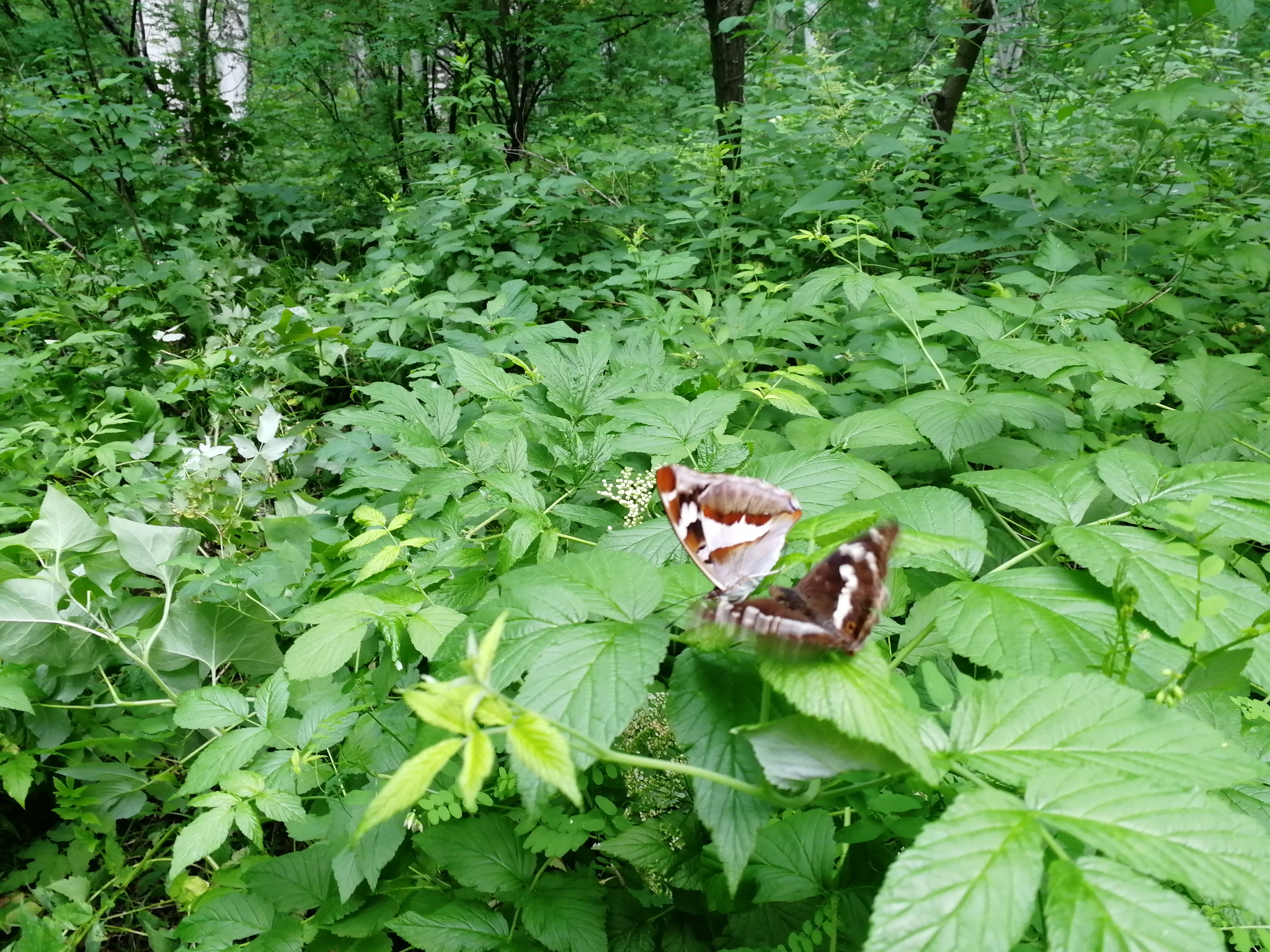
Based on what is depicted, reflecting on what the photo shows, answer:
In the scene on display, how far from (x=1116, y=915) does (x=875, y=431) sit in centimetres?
106

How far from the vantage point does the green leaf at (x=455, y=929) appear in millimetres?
1088

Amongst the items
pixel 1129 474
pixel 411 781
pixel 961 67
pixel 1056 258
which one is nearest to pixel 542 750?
pixel 411 781

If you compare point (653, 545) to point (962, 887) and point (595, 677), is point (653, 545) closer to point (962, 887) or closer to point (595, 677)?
point (595, 677)

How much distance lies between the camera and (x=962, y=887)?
1.82 ft

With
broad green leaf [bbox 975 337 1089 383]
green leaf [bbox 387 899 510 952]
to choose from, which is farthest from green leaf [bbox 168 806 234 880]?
broad green leaf [bbox 975 337 1089 383]

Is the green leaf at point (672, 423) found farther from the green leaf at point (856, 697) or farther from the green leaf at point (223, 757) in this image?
the green leaf at point (223, 757)

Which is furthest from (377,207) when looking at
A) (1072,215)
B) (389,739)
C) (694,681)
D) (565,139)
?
(694,681)

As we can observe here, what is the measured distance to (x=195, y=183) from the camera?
5.34 m

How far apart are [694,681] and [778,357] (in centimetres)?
205

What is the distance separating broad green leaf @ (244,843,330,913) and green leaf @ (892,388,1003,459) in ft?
5.06

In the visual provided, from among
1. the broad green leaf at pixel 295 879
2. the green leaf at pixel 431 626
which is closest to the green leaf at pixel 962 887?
the green leaf at pixel 431 626

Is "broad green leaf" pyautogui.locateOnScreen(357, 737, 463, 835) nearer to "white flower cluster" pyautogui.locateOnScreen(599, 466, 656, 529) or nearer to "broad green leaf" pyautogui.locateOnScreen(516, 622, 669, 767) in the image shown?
"broad green leaf" pyautogui.locateOnScreen(516, 622, 669, 767)

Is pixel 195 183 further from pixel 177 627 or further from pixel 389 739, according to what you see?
pixel 389 739

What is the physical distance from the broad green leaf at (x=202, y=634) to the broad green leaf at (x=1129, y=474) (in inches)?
78.0
